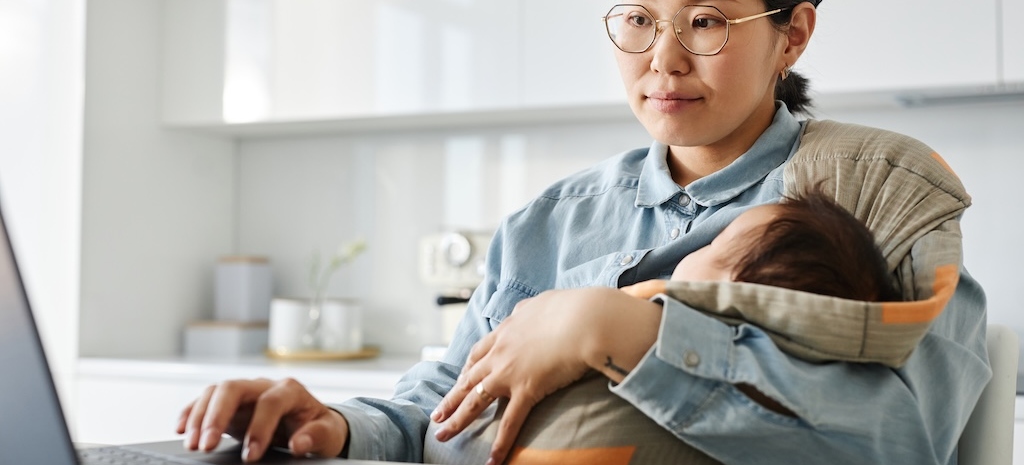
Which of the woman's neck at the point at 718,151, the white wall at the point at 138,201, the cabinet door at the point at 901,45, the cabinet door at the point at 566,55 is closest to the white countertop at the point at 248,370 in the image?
the white wall at the point at 138,201

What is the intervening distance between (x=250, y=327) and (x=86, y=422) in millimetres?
503

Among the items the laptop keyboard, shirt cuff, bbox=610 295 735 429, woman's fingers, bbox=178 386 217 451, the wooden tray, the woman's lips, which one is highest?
the woman's lips

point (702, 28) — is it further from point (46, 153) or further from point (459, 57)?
point (46, 153)

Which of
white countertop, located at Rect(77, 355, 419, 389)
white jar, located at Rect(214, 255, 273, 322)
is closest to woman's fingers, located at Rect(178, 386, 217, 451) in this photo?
white countertop, located at Rect(77, 355, 419, 389)

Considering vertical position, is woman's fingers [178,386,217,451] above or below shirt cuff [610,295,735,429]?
below

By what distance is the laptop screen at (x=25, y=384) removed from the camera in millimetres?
618

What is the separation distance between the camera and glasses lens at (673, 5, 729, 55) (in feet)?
3.92

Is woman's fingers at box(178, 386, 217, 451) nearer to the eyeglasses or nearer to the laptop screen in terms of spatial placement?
the laptop screen

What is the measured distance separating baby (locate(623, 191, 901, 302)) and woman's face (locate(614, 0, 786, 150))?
248mm

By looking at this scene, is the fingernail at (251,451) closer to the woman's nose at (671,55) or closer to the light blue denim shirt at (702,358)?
the light blue denim shirt at (702,358)

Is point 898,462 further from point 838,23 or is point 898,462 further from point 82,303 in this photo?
point 82,303

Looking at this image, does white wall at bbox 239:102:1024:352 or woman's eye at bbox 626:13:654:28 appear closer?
woman's eye at bbox 626:13:654:28

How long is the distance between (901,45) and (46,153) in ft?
6.62

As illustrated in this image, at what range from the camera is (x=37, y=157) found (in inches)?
108
